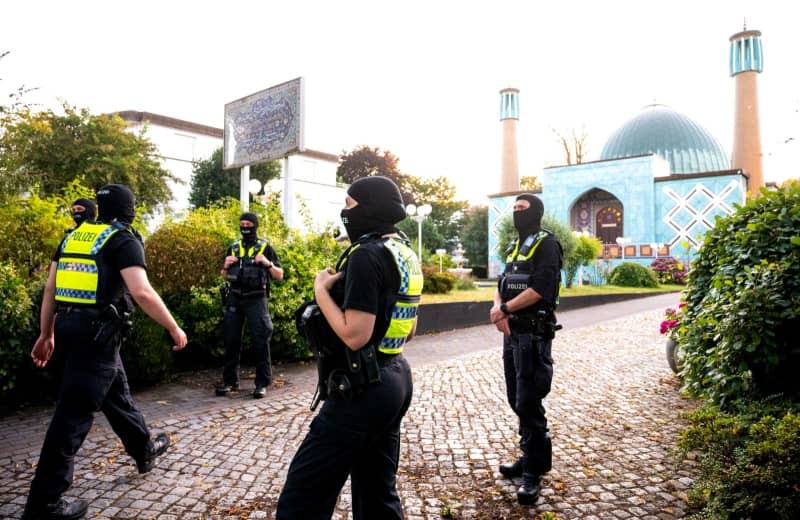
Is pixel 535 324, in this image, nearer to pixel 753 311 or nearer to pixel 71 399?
pixel 753 311

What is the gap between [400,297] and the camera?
234cm

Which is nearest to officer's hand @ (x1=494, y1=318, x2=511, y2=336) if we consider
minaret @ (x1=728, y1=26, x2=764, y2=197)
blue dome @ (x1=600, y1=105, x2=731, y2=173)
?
blue dome @ (x1=600, y1=105, x2=731, y2=173)

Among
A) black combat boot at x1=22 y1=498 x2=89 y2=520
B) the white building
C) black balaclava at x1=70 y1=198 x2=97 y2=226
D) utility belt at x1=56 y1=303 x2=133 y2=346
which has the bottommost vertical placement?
black combat boot at x1=22 y1=498 x2=89 y2=520

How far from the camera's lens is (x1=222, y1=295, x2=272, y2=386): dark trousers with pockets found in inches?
255

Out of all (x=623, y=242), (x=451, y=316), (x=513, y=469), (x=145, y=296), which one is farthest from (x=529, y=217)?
(x=623, y=242)

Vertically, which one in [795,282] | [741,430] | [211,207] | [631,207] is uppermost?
[631,207]

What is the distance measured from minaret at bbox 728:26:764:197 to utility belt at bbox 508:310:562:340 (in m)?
48.4

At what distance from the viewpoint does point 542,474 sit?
12.4 feet

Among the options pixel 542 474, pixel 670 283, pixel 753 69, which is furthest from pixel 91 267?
pixel 753 69

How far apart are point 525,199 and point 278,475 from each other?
2801 millimetres

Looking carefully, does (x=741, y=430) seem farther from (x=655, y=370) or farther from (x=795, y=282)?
(x=655, y=370)

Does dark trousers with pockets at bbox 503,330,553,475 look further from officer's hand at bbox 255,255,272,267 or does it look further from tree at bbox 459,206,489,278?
tree at bbox 459,206,489,278

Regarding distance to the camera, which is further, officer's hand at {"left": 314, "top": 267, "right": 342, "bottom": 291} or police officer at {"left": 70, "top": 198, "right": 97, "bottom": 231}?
police officer at {"left": 70, "top": 198, "right": 97, "bottom": 231}

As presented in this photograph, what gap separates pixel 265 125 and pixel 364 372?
12.2 meters
